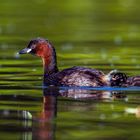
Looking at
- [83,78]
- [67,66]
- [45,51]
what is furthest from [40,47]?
[67,66]

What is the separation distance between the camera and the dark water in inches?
531

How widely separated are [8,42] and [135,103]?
13076 mm

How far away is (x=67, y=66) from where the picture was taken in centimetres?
2202

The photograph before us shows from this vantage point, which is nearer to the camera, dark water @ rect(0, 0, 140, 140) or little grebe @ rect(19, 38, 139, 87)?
dark water @ rect(0, 0, 140, 140)

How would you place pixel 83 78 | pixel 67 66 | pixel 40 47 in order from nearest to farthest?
1. pixel 83 78
2. pixel 40 47
3. pixel 67 66

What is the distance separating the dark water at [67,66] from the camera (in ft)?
44.2

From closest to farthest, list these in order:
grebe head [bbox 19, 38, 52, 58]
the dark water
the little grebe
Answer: the dark water → the little grebe → grebe head [bbox 19, 38, 52, 58]

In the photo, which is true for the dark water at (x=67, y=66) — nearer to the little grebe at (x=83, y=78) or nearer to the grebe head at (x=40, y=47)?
the little grebe at (x=83, y=78)

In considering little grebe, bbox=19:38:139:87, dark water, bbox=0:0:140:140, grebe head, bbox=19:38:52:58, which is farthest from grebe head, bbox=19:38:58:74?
dark water, bbox=0:0:140:140

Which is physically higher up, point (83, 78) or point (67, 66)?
point (67, 66)

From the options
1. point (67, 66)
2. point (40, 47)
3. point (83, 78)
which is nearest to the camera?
point (83, 78)

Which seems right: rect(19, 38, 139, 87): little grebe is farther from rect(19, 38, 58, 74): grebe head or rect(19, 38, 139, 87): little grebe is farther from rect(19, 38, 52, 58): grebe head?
rect(19, 38, 52, 58): grebe head

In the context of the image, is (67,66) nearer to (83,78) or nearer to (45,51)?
(45,51)

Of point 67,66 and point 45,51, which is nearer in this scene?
point 45,51
